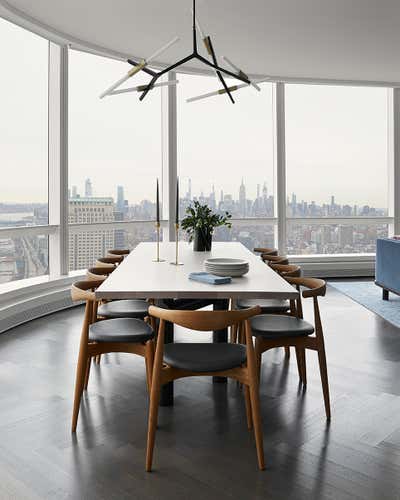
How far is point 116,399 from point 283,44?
4564mm

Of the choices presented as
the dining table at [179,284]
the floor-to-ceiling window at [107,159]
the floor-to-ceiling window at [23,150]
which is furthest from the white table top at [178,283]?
the floor-to-ceiling window at [107,159]

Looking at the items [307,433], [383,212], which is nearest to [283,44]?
[383,212]

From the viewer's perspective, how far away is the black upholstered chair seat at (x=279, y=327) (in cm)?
270

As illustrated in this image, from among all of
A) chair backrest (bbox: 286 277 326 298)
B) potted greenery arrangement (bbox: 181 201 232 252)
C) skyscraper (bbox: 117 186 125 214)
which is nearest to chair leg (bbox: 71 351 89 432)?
chair backrest (bbox: 286 277 326 298)

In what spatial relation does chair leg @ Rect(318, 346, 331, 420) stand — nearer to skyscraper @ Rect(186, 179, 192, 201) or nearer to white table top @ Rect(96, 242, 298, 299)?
white table top @ Rect(96, 242, 298, 299)

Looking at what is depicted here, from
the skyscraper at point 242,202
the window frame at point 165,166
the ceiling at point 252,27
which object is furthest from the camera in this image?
the skyscraper at point 242,202

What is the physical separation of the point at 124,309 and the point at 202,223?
100cm

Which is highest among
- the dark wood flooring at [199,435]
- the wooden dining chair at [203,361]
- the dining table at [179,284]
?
the dining table at [179,284]

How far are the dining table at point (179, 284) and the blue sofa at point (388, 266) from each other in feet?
7.57

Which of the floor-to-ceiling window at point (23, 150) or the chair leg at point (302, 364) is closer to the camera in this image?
the chair leg at point (302, 364)

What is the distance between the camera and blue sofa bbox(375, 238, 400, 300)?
5.56 metres

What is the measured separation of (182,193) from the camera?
24.1ft

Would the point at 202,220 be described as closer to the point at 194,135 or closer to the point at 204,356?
the point at 204,356

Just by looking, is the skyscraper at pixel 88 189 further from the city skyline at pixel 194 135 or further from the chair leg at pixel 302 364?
the chair leg at pixel 302 364
